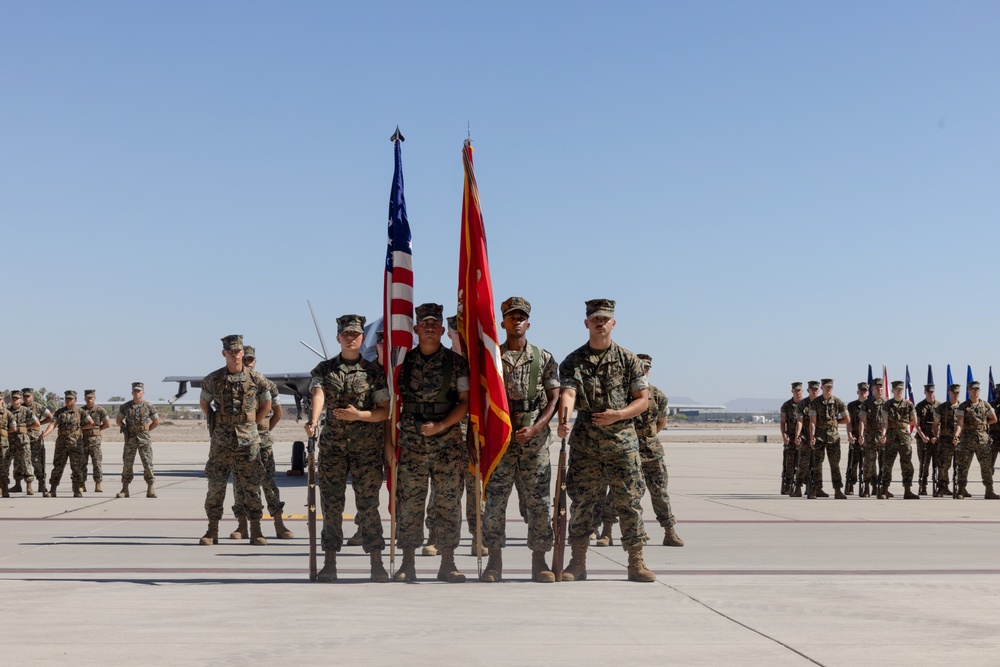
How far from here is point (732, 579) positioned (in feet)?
26.3

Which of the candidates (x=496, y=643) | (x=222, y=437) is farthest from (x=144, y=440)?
(x=496, y=643)

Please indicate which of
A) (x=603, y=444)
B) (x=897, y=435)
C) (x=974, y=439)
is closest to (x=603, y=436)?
(x=603, y=444)

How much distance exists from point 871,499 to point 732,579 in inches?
429

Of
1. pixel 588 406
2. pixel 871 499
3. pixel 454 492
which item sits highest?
pixel 588 406

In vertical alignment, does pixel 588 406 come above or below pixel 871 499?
above

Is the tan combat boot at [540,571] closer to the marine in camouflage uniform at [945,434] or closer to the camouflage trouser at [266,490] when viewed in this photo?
the camouflage trouser at [266,490]

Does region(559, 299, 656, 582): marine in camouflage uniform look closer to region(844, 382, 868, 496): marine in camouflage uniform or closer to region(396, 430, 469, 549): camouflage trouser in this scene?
region(396, 430, 469, 549): camouflage trouser

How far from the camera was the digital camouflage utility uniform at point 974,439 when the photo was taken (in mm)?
17906

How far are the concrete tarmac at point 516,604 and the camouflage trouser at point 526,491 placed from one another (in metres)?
0.39

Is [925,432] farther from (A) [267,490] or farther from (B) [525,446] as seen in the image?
(B) [525,446]

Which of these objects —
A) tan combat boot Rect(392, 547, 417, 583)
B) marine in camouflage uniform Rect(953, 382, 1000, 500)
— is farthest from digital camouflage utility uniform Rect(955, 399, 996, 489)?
tan combat boot Rect(392, 547, 417, 583)

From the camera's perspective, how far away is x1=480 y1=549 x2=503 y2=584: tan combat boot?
7895 mm

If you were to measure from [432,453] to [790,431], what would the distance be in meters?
11.9

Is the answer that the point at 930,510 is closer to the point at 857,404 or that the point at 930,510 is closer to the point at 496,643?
the point at 857,404
